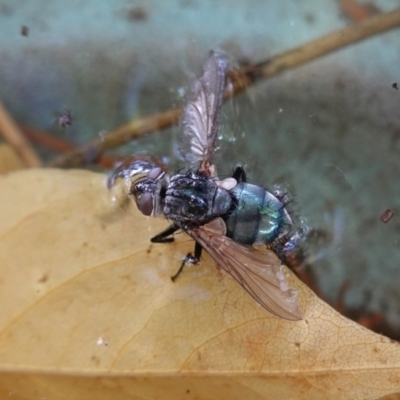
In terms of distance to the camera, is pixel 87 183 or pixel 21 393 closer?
pixel 21 393

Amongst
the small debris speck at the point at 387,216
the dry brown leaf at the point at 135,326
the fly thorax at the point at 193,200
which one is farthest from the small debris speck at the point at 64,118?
the small debris speck at the point at 387,216

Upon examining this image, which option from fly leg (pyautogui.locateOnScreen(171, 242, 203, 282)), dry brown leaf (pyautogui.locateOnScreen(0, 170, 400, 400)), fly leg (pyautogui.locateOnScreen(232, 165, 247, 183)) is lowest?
dry brown leaf (pyautogui.locateOnScreen(0, 170, 400, 400))

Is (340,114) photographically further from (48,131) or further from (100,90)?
(48,131)

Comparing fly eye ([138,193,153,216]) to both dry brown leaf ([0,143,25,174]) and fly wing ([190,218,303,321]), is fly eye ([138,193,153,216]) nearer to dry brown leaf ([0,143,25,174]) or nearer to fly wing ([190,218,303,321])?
fly wing ([190,218,303,321])

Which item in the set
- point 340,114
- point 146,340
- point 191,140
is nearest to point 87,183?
point 191,140

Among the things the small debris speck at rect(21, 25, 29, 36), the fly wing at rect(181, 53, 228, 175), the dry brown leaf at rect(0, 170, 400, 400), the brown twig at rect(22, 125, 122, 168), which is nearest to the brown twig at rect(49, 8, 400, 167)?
the brown twig at rect(22, 125, 122, 168)

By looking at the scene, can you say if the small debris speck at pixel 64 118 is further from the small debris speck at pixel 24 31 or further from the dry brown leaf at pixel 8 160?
the small debris speck at pixel 24 31
